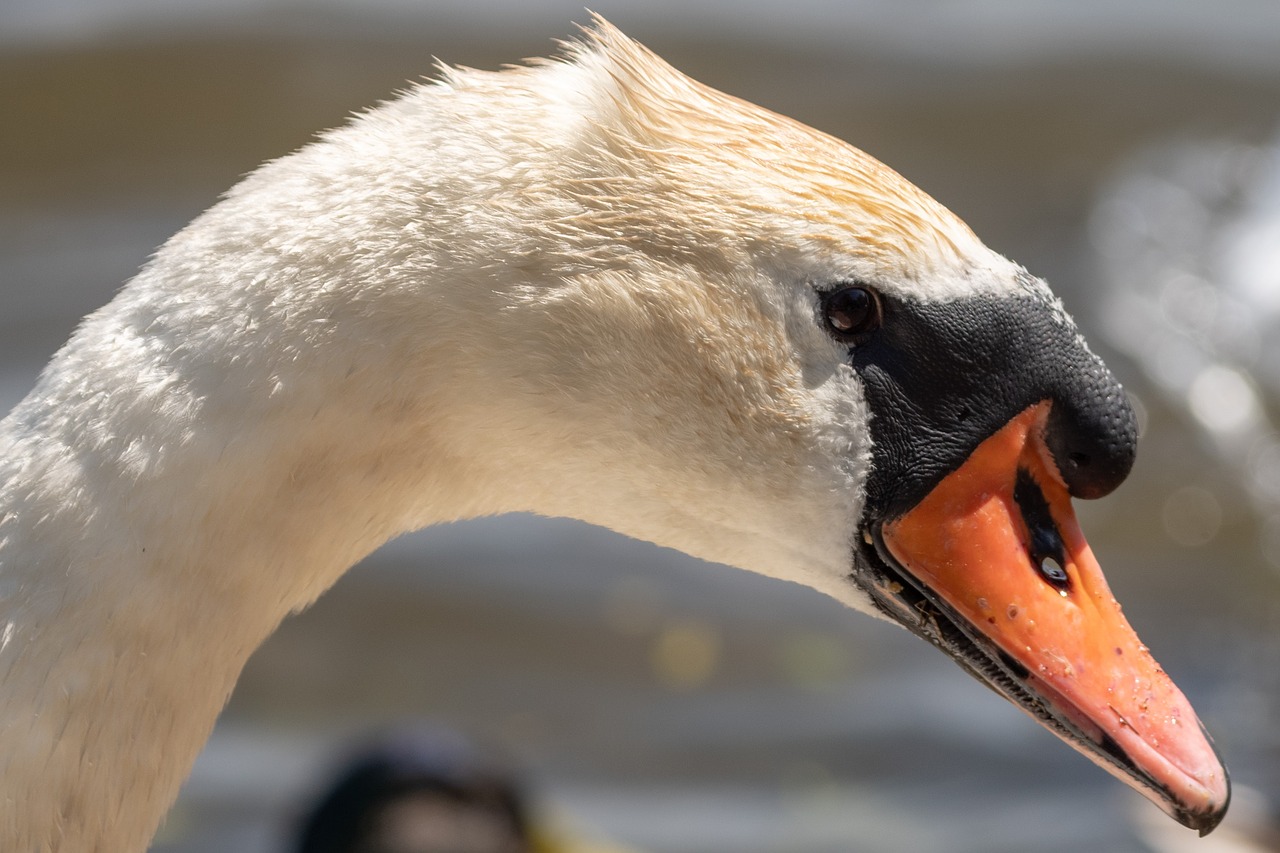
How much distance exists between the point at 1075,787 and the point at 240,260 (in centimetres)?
470

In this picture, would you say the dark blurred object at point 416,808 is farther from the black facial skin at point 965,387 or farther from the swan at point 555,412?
the black facial skin at point 965,387

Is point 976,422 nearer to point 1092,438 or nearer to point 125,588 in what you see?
point 1092,438

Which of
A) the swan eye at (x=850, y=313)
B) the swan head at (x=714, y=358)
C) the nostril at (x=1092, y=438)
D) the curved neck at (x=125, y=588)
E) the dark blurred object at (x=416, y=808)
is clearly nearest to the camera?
the curved neck at (x=125, y=588)

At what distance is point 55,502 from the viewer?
216cm

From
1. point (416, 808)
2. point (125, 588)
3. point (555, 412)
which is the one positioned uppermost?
point (555, 412)

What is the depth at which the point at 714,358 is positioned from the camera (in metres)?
2.42

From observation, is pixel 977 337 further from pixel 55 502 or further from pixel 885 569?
pixel 55 502

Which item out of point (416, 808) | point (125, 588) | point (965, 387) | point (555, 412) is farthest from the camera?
point (416, 808)

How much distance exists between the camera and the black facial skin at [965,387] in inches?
97.0

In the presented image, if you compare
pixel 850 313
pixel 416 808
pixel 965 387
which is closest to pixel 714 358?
pixel 850 313

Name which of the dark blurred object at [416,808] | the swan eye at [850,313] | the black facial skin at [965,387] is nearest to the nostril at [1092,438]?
the black facial skin at [965,387]

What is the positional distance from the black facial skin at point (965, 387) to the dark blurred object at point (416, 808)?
10.4 feet

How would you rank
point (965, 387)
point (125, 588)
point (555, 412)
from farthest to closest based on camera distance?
1. point (965, 387)
2. point (555, 412)
3. point (125, 588)

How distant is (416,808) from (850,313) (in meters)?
A: 3.42
